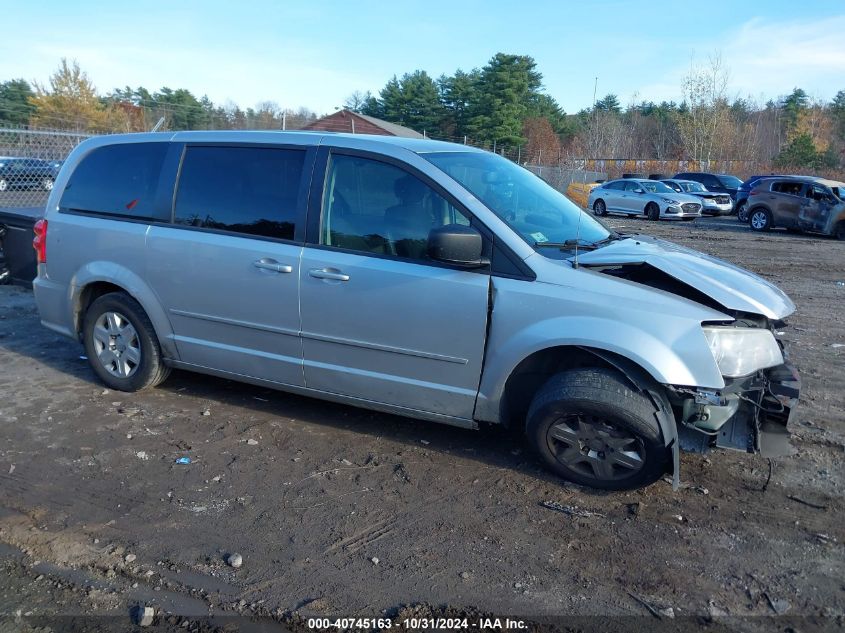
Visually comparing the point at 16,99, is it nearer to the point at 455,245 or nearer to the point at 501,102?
the point at 501,102

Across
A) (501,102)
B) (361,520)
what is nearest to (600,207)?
(501,102)

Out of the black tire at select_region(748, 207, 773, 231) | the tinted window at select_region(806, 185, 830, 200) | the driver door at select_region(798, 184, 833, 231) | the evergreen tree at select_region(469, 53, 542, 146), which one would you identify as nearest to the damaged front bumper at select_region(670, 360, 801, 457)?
the driver door at select_region(798, 184, 833, 231)

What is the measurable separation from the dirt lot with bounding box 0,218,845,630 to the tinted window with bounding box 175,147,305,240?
140cm

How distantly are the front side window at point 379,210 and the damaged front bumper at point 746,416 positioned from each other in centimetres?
167

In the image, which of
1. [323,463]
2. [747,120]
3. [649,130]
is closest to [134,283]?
[323,463]

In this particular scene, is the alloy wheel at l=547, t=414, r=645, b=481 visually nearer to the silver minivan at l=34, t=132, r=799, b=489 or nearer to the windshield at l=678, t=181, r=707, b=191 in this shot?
the silver minivan at l=34, t=132, r=799, b=489

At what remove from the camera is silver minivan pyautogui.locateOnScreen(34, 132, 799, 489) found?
12.2 ft

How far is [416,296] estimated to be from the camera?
13.3 feet

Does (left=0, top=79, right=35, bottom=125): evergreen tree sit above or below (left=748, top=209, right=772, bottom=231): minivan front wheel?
above

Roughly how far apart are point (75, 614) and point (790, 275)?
12094 millimetres

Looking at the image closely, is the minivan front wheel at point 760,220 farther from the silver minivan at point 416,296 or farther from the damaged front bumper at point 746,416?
the damaged front bumper at point 746,416

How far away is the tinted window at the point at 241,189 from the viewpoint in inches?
178

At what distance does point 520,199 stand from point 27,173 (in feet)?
45.3

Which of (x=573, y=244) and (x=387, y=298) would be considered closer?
(x=387, y=298)
